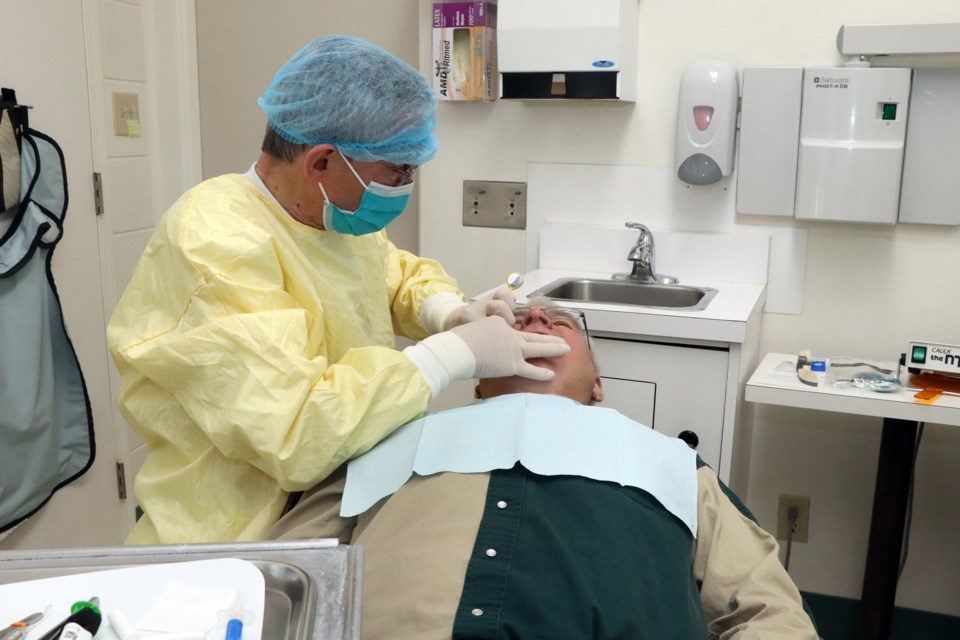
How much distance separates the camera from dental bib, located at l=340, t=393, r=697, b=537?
1.31 metres

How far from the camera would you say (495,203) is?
8.79 feet

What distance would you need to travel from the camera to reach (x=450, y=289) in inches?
75.6

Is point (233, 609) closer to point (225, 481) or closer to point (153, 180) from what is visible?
point (225, 481)

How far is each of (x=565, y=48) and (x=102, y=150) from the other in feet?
4.49

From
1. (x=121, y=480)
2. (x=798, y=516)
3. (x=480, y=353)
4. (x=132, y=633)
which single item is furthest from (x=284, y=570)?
(x=121, y=480)

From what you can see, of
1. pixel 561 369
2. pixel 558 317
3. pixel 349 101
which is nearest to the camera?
pixel 349 101

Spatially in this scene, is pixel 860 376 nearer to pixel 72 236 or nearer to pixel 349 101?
pixel 349 101

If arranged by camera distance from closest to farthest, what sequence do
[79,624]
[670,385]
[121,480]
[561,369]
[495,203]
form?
[79,624]
[561,369]
[670,385]
[495,203]
[121,480]

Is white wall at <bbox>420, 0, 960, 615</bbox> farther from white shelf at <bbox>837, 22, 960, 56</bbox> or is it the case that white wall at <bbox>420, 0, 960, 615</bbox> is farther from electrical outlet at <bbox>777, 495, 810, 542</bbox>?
white shelf at <bbox>837, 22, 960, 56</bbox>

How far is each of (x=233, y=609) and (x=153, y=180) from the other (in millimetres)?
2479

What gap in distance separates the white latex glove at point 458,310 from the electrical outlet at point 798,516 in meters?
1.24

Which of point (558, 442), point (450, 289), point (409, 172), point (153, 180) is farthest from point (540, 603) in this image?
point (153, 180)

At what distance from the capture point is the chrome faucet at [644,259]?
2.47 meters

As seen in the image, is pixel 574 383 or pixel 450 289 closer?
pixel 574 383
